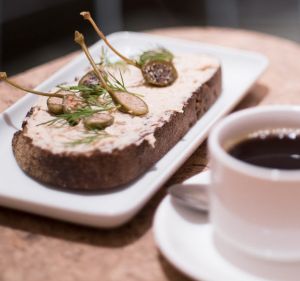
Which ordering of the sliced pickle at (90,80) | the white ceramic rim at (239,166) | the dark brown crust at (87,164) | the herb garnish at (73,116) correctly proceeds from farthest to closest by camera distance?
the sliced pickle at (90,80), the herb garnish at (73,116), the dark brown crust at (87,164), the white ceramic rim at (239,166)

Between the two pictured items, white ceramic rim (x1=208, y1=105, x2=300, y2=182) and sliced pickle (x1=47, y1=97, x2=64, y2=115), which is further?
sliced pickle (x1=47, y1=97, x2=64, y2=115)

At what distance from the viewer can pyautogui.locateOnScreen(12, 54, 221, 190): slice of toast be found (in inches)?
53.0

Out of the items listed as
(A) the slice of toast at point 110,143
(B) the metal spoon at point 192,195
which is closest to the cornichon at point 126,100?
(A) the slice of toast at point 110,143

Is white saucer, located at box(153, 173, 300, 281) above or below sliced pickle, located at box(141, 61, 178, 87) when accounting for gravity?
below

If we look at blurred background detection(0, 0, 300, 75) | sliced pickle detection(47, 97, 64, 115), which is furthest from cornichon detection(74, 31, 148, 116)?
blurred background detection(0, 0, 300, 75)

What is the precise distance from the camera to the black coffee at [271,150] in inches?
42.8

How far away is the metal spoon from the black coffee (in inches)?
5.9

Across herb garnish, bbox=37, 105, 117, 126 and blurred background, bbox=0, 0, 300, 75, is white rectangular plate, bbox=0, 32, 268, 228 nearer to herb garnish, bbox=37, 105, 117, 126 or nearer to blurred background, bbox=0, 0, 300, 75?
herb garnish, bbox=37, 105, 117, 126

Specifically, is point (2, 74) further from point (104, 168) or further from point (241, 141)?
point (241, 141)

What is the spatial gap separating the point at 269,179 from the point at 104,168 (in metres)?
0.46

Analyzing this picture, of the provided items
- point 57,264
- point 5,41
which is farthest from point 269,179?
point 5,41

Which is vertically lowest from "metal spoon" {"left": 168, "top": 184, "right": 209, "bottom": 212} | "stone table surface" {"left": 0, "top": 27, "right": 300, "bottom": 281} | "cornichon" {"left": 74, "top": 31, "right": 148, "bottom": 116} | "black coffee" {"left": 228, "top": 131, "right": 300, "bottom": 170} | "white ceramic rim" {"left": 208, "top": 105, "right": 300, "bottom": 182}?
"stone table surface" {"left": 0, "top": 27, "right": 300, "bottom": 281}

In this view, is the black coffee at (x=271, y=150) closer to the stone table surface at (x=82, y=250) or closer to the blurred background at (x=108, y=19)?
the stone table surface at (x=82, y=250)

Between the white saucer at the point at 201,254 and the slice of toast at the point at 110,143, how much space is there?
8.3 inches
